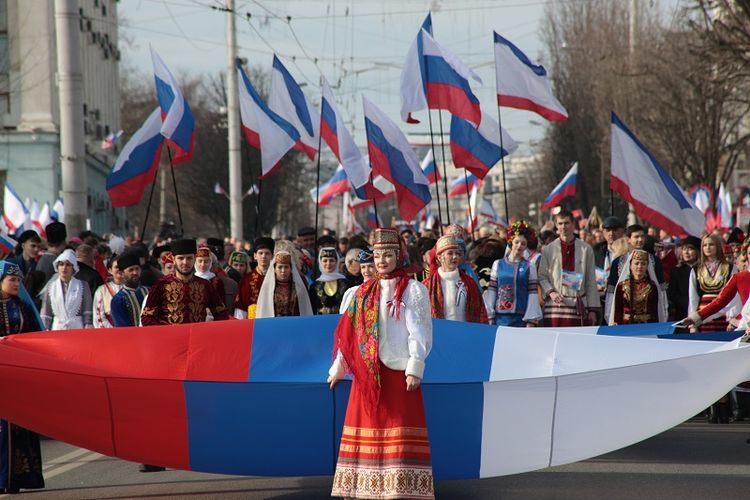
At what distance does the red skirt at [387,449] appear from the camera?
765cm

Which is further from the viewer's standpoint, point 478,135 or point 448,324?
point 478,135

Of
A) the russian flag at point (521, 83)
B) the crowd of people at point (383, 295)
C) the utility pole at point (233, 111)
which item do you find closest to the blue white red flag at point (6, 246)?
the crowd of people at point (383, 295)

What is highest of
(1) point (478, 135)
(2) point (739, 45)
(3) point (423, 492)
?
(2) point (739, 45)

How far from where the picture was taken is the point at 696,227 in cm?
1473

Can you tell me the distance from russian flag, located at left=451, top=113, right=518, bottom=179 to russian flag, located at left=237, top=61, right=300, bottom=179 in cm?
206

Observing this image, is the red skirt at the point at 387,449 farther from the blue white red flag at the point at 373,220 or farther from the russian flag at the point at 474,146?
the russian flag at the point at 474,146

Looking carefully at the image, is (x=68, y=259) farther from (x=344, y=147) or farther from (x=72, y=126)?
(x=72, y=126)

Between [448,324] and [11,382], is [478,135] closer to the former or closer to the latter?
[448,324]

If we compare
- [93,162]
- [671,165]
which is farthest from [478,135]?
[93,162]

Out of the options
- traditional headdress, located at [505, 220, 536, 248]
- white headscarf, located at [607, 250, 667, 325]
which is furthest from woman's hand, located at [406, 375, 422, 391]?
white headscarf, located at [607, 250, 667, 325]

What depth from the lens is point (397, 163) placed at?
54.6ft

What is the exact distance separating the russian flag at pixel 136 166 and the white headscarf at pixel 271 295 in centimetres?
518

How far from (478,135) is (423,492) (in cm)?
1033

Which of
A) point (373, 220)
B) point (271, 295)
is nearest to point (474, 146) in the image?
point (271, 295)
